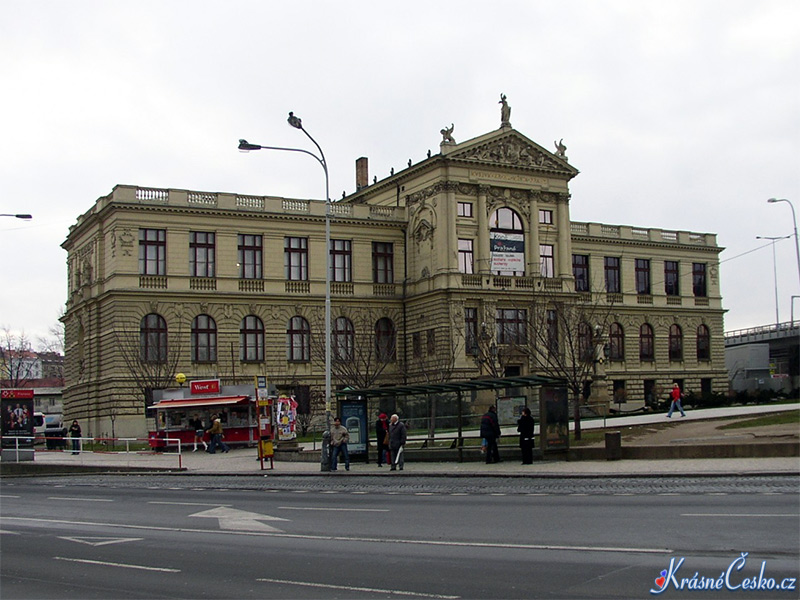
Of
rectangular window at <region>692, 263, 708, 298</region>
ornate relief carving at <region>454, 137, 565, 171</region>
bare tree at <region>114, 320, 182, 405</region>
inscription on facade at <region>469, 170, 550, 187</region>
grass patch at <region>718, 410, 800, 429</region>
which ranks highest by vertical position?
ornate relief carving at <region>454, 137, 565, 171</region>

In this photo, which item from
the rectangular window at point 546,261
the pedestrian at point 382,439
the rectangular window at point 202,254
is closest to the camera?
the pedestrian at point 382,439

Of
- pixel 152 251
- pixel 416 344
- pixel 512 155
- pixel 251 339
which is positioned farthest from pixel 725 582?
pixel 512 155

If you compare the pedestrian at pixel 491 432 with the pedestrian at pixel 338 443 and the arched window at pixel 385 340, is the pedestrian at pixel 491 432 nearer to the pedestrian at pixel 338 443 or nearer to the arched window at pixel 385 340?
the pedestrian at pixel 338 443

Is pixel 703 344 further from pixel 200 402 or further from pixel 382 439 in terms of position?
pixel 382 439

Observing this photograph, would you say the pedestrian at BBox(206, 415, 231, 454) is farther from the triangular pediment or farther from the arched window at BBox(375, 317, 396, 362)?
the triangular pediment

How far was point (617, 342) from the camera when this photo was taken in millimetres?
82812

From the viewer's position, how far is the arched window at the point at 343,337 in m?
70.3

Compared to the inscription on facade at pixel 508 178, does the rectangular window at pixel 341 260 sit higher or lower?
lower

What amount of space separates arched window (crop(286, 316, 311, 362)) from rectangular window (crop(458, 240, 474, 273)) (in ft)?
38.9

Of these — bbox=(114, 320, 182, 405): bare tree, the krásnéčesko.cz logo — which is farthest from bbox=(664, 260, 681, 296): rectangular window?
the krásnéčesko.cz logo

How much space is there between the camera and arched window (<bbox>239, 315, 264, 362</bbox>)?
68438 millimetres

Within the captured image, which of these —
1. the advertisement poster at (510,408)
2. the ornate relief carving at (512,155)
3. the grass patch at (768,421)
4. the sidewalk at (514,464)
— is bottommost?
the sidewalk at (514,464)

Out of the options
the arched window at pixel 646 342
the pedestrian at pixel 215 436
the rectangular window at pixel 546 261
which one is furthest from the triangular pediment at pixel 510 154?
the pedestrian at pixel 215 436

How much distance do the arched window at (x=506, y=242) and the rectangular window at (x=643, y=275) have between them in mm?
17282
